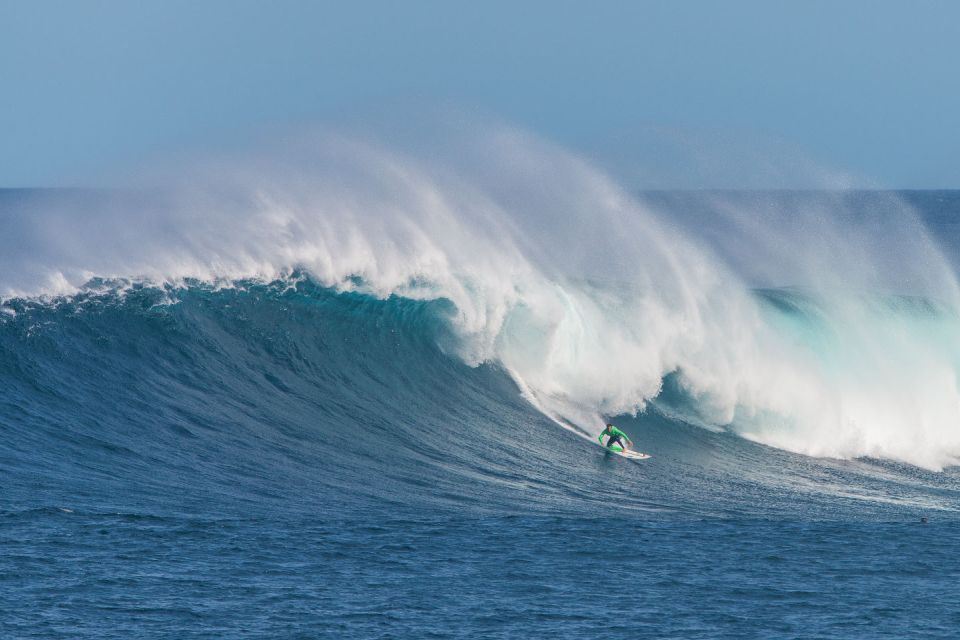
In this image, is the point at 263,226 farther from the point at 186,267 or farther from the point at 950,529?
the point at 950,529

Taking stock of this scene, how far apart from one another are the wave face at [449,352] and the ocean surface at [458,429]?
3.0 inches

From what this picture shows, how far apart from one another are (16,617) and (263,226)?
1570 centimetres

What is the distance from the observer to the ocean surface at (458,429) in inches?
491

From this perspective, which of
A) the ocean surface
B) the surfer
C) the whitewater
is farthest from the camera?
the whitewater

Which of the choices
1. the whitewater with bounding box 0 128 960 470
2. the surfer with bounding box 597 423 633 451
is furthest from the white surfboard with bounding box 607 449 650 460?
the whitewater with bounding box 0 128 960 470

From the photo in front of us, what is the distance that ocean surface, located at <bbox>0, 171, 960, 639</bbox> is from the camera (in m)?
12.5

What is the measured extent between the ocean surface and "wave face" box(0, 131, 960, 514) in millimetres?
75

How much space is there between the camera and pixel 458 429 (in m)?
20.7

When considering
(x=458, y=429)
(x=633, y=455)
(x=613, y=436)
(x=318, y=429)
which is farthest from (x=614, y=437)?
(x=318, y=429)

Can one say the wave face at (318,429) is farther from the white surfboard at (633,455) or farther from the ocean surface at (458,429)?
the white surfboard at (633,455)


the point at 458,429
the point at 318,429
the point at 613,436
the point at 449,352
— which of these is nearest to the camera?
the point at 318,429

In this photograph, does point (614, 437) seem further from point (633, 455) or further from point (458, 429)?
point (458, 429)

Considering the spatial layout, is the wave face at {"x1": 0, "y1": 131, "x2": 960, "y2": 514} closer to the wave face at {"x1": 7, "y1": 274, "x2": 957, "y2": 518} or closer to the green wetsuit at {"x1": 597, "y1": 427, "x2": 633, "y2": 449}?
the wave face at {"x1": 7, "y1": 274, "x2": 957, "y2": 518}

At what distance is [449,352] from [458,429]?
10.9 feet
